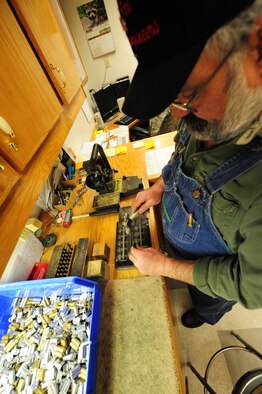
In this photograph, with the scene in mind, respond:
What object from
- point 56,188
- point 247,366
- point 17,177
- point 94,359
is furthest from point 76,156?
point 247,366

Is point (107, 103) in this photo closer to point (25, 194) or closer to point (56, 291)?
point (25, 194)

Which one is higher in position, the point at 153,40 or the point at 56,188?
the point at 153,40

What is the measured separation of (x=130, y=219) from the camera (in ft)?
3.29

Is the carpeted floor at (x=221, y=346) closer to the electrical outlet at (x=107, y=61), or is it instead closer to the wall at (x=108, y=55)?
the wall at (x=108, y=55)

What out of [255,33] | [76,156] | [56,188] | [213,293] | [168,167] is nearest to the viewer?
[255,33]

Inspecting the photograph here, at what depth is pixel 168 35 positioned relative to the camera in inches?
13.0

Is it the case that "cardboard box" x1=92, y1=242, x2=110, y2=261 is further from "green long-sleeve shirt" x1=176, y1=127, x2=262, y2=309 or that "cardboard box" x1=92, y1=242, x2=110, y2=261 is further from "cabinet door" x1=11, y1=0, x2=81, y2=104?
"cabinet door" x1=11, y1=0, x2=81, y2=104

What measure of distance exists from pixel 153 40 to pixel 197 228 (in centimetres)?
56

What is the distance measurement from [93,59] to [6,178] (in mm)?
2357

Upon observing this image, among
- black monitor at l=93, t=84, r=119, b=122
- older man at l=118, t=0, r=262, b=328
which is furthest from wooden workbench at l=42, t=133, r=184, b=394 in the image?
Answer: black monitor at l=93, t=84, r=119, b=122

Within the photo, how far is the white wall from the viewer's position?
6.03 ft

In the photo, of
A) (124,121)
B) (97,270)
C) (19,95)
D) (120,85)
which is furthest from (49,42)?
(120,85)

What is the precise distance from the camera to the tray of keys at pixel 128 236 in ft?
2.89

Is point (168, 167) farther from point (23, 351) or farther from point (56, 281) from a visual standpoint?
point (23, 351)
